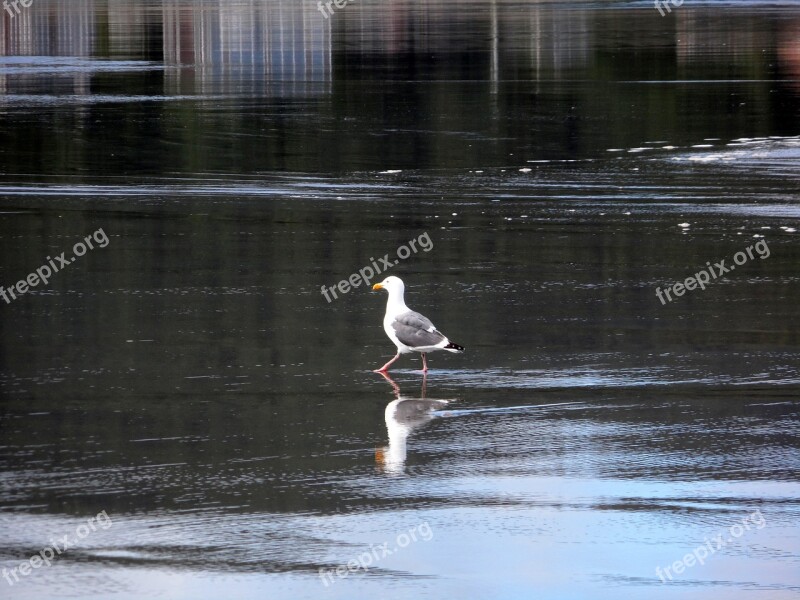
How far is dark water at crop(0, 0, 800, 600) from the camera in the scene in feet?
22.3

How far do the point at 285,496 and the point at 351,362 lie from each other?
2.81 meters

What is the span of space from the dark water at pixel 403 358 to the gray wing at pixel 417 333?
221 millimetres

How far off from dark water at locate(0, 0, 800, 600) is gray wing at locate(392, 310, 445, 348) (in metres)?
0.22

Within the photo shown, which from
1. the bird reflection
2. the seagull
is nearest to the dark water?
the bird reflection

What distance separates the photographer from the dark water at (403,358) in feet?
22.3

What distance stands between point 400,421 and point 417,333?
1292 mm

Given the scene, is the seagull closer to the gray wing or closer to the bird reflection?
the gray wing

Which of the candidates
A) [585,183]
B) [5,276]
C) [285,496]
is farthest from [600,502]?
[585,183]

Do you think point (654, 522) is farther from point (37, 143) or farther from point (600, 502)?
point (37, 143)

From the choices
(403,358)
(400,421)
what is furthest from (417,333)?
(400,421)

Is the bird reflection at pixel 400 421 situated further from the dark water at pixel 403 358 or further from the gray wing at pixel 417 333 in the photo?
the gray wing at pixel 417 333

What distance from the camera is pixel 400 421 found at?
28.9ft

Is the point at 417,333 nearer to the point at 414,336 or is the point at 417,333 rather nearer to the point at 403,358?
the point at 414,336

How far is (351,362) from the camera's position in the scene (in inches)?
403
